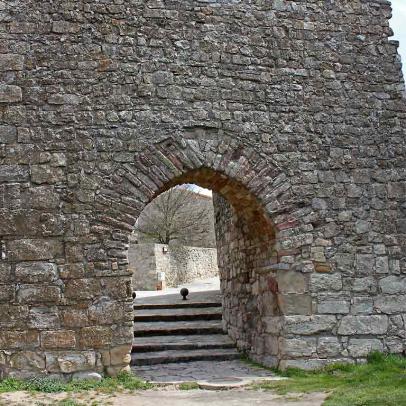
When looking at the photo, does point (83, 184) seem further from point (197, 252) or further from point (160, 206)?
point (160, 206)

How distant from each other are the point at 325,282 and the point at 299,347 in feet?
2.46

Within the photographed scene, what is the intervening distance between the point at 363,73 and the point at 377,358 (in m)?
3.29

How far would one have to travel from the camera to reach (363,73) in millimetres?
6852

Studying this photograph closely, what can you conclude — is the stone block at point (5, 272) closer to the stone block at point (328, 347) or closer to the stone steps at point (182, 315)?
the stone block at point (328, 347)

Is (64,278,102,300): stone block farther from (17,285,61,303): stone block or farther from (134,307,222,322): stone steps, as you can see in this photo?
(134,307,222,322): stone steps

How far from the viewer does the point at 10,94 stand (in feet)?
19.6

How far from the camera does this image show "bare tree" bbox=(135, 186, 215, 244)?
22.3m

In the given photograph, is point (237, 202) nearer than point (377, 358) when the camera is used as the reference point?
No

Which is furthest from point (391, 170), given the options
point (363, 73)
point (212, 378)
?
point (212, 378)

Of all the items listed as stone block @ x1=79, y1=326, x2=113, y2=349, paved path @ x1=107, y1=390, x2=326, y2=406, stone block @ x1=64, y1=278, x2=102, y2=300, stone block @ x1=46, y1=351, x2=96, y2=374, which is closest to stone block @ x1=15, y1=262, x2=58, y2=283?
stone block @ x1=64, y1=278, x2=102, y2=300

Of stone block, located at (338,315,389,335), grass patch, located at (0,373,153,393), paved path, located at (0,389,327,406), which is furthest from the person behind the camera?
stone block, located at (338,315,389,335)

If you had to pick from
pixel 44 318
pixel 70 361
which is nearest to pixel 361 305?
pixel 70 361

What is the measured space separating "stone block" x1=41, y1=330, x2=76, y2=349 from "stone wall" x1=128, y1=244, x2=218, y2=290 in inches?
416

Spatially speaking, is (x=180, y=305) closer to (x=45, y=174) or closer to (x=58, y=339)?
(x=58, y=339)
